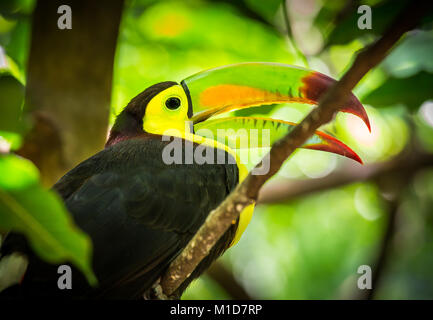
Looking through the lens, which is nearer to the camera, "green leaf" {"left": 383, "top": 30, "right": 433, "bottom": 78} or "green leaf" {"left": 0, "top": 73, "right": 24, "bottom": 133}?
"green leaf" {"left": 0, "top": 73, "right": 24, "bottom": 133}

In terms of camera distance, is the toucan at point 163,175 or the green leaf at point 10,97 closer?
the toucan at point 163,175

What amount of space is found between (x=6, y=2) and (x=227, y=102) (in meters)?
1.46

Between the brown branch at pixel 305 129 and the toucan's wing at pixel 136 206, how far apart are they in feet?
0.89

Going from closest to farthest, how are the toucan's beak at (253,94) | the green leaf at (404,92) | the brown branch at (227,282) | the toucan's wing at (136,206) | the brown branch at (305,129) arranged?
the brown branch at (305,129) → the toucan's wing at (136,206) → the toucan's beak at (253,94) → the green leaf at (404,92) → the brown branch at (227,282)

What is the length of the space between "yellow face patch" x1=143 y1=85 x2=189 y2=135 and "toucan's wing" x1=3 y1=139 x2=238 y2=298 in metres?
0.34

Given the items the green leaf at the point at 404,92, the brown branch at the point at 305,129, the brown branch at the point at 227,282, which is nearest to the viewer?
the brown branch at the point at 305,129

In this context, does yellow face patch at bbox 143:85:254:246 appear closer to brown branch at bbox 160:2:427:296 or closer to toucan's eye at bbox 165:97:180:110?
toucan's eye at bbox 165:97:180:110

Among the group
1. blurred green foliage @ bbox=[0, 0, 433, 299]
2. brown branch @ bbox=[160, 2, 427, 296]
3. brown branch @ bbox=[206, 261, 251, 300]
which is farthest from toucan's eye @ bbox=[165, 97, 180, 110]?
brown branch @ bbox=[206, 261, 251, 300]

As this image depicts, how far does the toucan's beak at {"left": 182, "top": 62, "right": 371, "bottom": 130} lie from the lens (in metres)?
2.76

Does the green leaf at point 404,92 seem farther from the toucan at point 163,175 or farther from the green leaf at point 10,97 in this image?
the green leaf at point 10,97

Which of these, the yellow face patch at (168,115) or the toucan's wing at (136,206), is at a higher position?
the yellow face patch at (168,115)

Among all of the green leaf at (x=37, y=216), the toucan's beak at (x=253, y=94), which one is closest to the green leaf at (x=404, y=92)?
the toucan's beak at (x=253, y=94)

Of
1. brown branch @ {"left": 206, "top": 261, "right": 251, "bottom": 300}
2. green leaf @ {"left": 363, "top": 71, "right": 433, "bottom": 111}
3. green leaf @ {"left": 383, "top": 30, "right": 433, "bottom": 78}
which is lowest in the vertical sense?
brown branch @ {"left": 206, "top": 261, "right": 251, "bottom": 300}

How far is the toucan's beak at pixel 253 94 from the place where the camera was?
2.76 meters
